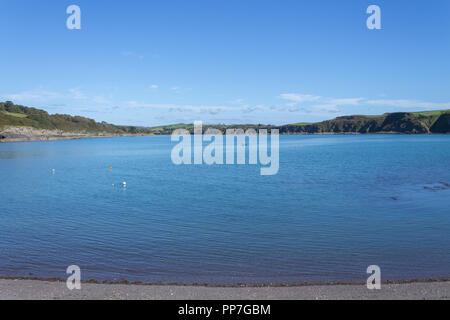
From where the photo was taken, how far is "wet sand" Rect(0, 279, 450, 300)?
906 centimetres

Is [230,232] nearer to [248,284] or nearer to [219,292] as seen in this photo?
[248,284]

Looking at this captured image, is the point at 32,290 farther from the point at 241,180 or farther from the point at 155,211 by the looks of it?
the point at 241,180

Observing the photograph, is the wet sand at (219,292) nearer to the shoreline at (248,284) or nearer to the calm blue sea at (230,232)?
the shoreline at (248,284)

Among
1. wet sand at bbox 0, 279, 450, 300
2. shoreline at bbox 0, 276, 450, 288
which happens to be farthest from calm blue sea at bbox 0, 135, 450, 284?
wet sand at bbox 0, 279, 450, 300

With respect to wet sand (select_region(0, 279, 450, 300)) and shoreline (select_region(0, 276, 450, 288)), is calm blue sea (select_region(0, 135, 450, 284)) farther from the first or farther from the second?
wet sand (select_region(0, 279, 450, 300))

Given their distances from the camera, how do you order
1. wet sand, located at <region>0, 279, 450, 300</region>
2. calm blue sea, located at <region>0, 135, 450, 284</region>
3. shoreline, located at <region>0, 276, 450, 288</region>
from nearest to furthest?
wet sand, located at <region>0, 279, 450, 300</region> < shoreline, located at <region>0, 276, 450, 288</region> < calm blue sea, located at <region>0, 135, 450, 284</region>

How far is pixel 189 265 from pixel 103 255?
3.52 m

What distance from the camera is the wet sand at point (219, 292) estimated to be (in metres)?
9.06

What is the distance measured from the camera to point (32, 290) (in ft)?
31.7

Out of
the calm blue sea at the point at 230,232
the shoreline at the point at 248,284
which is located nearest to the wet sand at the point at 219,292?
the shoreline at the point at 248,284

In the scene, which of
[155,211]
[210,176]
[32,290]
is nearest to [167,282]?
[32,290]

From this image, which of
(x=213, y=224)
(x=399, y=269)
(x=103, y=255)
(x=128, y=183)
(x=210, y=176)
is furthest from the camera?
(x=210, y=176)

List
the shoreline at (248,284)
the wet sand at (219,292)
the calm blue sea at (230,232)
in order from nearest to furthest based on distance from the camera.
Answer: the wet sand at (219,292), the shoreline at (248,284), the calm blue sea at (230,232)
